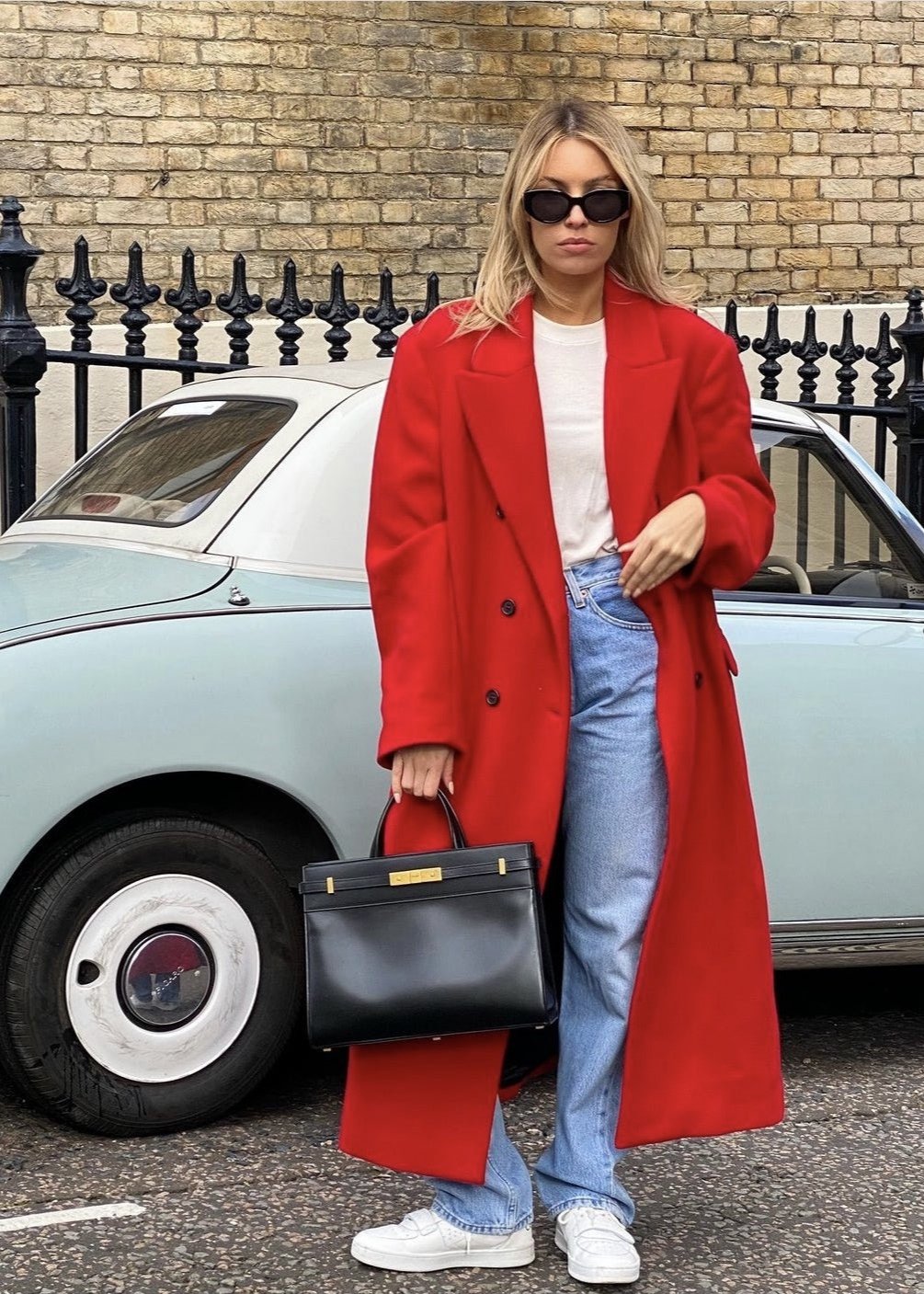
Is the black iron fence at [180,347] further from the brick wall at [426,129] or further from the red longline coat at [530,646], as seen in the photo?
the brick wall at [426,129]

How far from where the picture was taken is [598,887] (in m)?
3.07

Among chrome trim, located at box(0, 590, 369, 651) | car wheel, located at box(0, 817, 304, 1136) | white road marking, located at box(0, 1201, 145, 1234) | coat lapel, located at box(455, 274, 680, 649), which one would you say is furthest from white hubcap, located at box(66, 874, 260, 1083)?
coat lapel, located at box(455, 274, 680, 649)

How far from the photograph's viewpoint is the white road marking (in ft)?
10.9

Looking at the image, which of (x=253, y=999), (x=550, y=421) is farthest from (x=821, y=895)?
(x=550, y=421)

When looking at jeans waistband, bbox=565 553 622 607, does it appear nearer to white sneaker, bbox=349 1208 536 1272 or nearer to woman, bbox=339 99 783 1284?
woman, bbox=339 99 783 1284

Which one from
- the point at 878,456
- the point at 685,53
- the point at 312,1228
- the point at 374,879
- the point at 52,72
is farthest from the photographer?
the point at 685,53

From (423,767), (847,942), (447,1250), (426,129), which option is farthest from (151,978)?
(426,129)

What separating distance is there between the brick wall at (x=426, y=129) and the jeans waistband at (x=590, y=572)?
9714 mm

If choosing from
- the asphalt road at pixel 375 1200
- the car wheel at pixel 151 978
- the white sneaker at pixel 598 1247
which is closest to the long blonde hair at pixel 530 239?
the car wheel at pixel 151 978

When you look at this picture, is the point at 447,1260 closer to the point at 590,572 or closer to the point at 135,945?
the point at 135,945

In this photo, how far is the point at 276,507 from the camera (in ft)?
12.6

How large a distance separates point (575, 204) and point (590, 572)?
1.96ft

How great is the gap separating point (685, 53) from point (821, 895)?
10.9 metres

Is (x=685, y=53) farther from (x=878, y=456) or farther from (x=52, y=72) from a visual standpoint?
(x=878, y=456)
